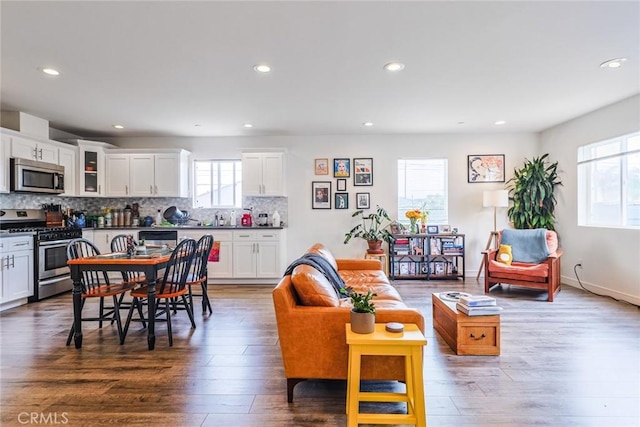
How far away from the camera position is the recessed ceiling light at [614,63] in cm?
301

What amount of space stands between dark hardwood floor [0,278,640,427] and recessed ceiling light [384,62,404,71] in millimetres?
2568

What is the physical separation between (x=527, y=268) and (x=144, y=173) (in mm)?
6164

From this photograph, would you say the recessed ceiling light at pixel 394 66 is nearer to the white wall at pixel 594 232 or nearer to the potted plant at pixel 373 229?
the potted plant at pixel 373 229

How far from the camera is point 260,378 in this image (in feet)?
7.95

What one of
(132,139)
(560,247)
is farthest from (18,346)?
(560,247)

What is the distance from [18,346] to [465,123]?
6083 millimetres

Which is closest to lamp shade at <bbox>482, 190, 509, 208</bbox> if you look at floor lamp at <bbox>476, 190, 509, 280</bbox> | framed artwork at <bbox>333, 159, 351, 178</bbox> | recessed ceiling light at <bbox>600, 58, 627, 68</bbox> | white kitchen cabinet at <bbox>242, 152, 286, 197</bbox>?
floor lamp at <bbox>476, 190, 509, 280</bbox>

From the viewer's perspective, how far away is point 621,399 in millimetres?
2121

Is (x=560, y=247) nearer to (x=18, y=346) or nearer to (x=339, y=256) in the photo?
(x=339, y=256)

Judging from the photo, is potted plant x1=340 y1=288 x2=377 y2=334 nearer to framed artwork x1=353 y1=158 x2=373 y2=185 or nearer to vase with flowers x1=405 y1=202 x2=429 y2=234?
vase with flowers x1=405 y1=202 x2=429 y2=234

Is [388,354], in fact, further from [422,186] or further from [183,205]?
[183,205]

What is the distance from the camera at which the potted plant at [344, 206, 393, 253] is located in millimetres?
5574

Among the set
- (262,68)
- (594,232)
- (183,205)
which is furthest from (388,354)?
(183,205)

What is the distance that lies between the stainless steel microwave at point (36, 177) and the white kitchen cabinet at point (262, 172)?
272 cm
